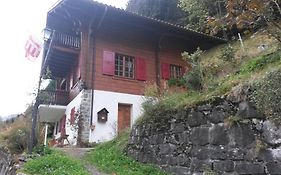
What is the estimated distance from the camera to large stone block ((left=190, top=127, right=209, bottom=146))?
6.59m

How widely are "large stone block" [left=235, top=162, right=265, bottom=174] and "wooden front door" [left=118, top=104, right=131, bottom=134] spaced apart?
950cm

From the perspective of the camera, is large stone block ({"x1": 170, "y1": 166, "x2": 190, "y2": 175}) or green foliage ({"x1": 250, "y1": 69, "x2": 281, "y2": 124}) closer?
green foliage ({"x1": 250, "y1": 69, "x2": 281, "y2": 124})

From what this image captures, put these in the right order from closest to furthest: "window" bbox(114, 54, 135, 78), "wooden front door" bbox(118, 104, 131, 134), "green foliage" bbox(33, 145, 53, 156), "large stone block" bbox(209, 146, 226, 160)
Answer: "large stone block" bbox(209, 146, 226, 160)
"green foliage" bbox(33, 145, 53, 156)
"wooden front door" bbox(118, 104, 131, 134)
"window" bbox(114, 54, 135, 78)

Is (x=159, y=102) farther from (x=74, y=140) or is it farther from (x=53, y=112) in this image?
(x=53, y=112)

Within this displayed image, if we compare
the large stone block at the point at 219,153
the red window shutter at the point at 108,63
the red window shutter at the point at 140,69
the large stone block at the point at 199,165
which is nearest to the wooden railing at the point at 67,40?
the red window shutter at the point at 108,63

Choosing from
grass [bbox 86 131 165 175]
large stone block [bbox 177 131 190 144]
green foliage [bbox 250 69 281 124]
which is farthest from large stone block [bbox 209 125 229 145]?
grass [bbox 86 131 165 175]

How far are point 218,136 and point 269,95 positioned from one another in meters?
1.38

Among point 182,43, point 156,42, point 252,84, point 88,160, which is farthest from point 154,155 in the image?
point 182,43

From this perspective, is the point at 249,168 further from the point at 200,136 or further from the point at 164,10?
the point at 164,10

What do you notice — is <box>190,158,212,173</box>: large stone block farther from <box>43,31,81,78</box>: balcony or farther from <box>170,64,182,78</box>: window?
<box>170,64,182,78</box>: window

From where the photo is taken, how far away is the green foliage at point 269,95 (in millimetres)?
5227

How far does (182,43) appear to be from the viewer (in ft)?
61.4

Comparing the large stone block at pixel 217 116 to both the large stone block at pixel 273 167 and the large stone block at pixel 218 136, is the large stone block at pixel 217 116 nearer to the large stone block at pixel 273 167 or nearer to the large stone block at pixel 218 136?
the large stone block at pixel 218 136

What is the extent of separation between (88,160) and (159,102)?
2992 millimetres
